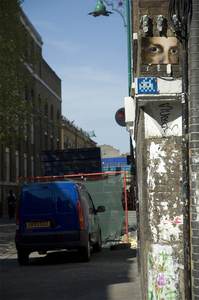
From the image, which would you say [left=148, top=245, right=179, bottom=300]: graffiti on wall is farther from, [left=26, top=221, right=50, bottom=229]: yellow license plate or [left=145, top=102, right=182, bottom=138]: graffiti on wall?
[left=26, top=221, right=50, bottom=229]: yellow license plate

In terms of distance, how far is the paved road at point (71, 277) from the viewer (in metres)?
10.2

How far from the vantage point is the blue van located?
575 inches

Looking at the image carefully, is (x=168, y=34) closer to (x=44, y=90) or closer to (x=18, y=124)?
(x=18, y=124)

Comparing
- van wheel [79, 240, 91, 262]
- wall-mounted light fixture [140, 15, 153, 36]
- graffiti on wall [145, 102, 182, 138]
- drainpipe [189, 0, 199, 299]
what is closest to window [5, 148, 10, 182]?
van wheel [79, 240, 91, 262]

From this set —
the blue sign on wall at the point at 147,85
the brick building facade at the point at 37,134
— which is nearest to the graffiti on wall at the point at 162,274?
the blue sign on wall at the point at 147,85

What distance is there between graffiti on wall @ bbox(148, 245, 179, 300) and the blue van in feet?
27.0

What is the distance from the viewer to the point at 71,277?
1216 centimetres

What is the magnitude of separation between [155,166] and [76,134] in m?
77.0

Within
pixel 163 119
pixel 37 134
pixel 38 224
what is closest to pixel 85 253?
pixel 38 224

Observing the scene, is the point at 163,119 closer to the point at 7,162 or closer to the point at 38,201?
the point at 38,201

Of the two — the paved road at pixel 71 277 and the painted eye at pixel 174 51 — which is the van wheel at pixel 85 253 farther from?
the painted eye at pixel 174 51

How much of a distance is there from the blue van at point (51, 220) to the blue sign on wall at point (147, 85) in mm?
8831

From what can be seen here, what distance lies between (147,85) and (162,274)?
186 cm

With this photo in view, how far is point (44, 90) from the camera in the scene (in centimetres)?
6569
